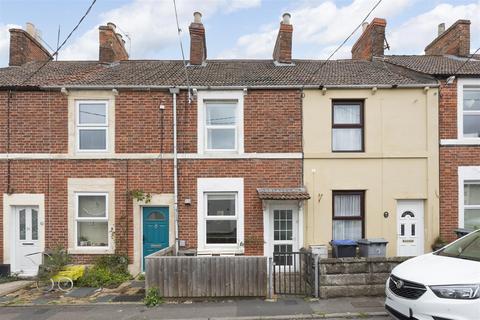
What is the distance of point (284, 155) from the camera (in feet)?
32.0

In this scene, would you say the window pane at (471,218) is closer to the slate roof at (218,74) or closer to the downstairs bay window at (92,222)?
the slate roof at (218,74)

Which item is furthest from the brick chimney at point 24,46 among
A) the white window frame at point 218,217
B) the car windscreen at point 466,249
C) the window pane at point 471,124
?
the window pane at point 471,124

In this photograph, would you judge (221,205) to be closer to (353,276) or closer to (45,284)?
(353,276)

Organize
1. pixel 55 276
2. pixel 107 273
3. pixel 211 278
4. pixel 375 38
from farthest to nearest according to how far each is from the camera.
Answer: pixel 375 38 < pixel 107 273 < pixel 55 276 < pixel 211 278

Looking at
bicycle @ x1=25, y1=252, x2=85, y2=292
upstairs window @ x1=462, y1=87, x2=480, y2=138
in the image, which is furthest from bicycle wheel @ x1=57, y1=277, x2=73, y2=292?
upstairs window @ x1=462, y1=87, x2=480, y2=138

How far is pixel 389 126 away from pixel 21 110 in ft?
35.8

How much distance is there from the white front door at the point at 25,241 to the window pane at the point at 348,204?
8830mm

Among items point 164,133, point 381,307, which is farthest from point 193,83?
point 381,307

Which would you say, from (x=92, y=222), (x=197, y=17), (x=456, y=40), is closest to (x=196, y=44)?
(x=197, y=17)

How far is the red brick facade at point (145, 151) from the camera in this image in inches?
380

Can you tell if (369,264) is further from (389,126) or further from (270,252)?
(389,126)

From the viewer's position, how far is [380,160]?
31.9ft

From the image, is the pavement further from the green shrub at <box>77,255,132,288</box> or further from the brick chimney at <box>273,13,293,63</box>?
the brick chimney at <box>273,13,293,63</box>

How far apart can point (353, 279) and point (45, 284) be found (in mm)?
7834
